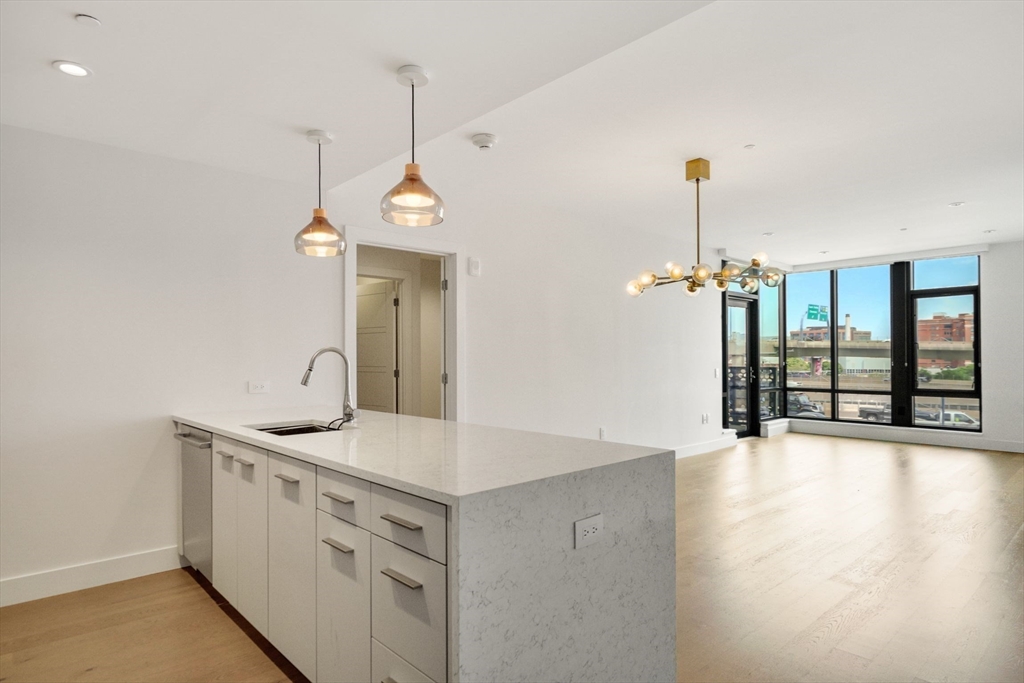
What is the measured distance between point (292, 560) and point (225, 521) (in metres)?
0.79

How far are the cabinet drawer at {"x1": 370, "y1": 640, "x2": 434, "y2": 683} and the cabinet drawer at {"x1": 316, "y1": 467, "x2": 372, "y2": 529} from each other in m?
0.35

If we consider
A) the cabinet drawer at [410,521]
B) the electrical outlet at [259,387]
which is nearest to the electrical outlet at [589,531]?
the cabinet drawer at [410,521]

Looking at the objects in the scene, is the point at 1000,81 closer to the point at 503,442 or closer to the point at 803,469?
the point at 503,442

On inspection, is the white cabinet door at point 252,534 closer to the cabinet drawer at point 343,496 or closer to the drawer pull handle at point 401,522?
the cabinet drawer at point 343,496

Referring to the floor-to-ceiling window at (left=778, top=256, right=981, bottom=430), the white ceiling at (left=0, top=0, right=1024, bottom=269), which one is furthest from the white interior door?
the floor-to-ceiling window at (left=778, top=256, right=981, bottom=430)

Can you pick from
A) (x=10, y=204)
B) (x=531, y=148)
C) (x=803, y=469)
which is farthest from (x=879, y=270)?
(x=10, y=204)

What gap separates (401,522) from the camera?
1.52 metres

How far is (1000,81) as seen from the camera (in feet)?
9.72

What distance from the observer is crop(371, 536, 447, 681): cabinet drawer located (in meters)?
1.41

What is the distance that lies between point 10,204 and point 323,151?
1569 mm

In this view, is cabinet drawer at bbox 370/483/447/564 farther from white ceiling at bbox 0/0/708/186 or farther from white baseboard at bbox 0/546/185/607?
white baseboard at bbox 0/546/185/607

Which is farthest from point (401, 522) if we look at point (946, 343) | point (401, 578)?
point (946, 343)

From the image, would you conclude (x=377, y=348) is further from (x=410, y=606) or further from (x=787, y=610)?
(x=410, y=606)

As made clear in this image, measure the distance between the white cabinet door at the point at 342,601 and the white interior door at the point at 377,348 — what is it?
14.0 feet
